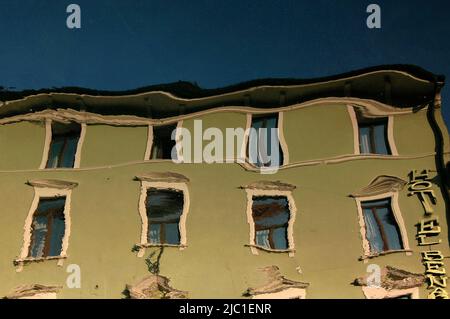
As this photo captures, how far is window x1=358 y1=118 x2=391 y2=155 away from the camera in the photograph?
746cm

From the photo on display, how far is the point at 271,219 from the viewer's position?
7199 mm

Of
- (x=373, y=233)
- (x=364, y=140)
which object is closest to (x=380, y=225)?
(x=373, y=233)

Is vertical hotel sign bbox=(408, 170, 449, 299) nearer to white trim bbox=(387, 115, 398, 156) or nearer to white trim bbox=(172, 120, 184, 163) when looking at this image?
white trim bbox=(387, 115, 398, 156)

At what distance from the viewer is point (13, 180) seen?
24.3ft

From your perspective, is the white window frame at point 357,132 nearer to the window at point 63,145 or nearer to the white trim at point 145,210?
the white trim at point 145,210

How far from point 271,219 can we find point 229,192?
0.64 metres

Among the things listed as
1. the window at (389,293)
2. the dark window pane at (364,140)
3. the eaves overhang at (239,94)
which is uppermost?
the eaves overhang at (239,94)

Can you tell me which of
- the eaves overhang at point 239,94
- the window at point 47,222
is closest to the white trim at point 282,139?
the eaves overhang at point 239,94

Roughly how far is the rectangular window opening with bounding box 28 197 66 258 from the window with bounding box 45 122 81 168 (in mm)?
517

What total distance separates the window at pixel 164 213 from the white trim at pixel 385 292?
242cm

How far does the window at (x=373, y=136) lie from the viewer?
24.5 feet

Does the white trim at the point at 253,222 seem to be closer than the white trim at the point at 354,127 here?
Yes

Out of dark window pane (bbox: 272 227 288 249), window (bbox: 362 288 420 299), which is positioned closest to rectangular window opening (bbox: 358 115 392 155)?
dark window pane (bbox: 272 227 288 249)
